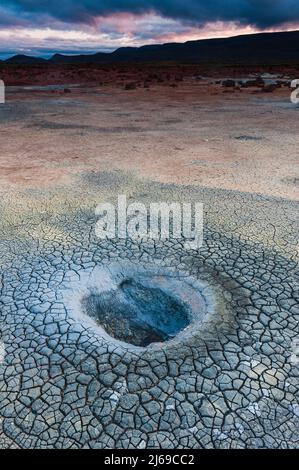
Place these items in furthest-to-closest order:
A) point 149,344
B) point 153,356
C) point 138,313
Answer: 1. point 138,313
2. point 149,344
3. point 153,356

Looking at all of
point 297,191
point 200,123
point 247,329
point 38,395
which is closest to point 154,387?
point 38,395

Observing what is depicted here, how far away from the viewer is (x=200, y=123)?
10.8 m

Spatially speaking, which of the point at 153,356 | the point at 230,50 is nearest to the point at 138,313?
the point at 153,356

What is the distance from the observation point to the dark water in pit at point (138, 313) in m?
3.08

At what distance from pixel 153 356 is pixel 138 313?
85 cm

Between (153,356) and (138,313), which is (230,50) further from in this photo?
(153,356)

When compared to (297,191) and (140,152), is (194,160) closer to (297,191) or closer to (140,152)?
(140,152)

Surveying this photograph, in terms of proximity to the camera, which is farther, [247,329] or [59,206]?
[59,206]

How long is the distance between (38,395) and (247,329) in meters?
1.41

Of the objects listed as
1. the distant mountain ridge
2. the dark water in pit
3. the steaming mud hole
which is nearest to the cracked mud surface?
the steaming mud hole

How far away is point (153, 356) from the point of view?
245cm

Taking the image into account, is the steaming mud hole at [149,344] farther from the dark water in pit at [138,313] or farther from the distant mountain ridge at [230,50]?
the distant mountain ridge at [230,50]

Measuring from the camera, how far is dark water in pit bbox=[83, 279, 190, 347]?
10.1 ft

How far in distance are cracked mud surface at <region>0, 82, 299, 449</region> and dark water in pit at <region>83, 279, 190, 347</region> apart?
24 centimetres
